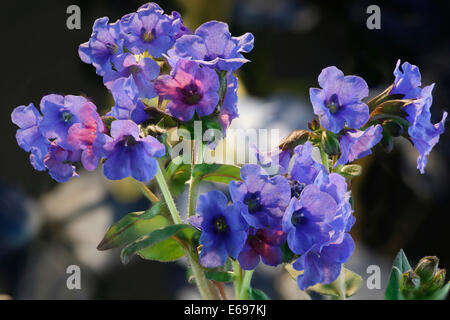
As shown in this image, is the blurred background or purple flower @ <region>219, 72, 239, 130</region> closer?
purple flower @ <region>219, 72, 239, 130</region>

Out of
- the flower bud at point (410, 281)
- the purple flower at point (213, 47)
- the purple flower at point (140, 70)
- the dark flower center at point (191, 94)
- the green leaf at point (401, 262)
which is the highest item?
the purple flower at point (213, 47)

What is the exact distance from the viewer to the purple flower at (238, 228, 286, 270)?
48 cm

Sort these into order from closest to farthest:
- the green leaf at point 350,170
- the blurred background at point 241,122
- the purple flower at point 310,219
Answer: the purple flower at point 310,219 → the green leaf at point 350,170 → the blurred background at point 241,122

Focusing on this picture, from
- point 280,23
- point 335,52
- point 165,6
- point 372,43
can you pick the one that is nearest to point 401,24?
point 372,43

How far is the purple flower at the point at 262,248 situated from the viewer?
0.48 meters

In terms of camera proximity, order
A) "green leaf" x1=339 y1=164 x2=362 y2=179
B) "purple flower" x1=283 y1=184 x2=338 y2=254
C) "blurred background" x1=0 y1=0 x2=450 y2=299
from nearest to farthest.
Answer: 1. "purple flower" x1=283 y1=184 x2=338 y2=254
2. "green leaf" x1=339 y1=164 x2=362 y2=179
3. "blurred background" x1=0 y1=0 x2=450 y2=299

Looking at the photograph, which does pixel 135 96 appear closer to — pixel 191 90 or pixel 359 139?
pixel 191 90

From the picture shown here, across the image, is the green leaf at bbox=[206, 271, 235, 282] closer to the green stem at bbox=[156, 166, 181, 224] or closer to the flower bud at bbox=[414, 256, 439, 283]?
the green stem at bbox=[156, 166, 181, 224]

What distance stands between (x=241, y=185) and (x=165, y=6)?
112 cm

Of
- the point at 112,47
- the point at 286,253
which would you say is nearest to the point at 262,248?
the point at 286,253

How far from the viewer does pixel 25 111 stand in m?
0.56

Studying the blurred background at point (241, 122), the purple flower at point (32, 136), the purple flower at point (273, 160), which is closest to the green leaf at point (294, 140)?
the purple flower at point (273, 160)

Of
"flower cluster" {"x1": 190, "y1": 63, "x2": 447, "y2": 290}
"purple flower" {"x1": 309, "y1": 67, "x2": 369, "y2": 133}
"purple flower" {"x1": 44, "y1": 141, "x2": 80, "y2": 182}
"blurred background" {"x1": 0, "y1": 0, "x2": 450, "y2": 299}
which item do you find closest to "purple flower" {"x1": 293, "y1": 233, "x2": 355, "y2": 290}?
"flower cluster" {"x1": 190, "y1": 63, "x2": 447, "y2": 290}

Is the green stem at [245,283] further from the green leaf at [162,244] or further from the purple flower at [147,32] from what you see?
the purple flower at [147,32]
